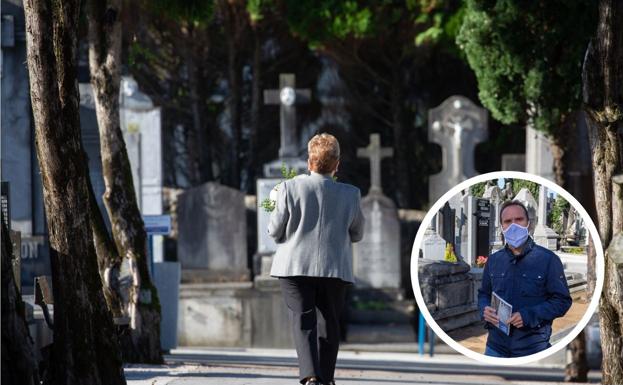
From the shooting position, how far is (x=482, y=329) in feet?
23.7

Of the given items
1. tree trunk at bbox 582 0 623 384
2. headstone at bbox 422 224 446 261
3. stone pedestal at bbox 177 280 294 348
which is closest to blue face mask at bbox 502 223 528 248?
headstone at bbox 422 224 446 261

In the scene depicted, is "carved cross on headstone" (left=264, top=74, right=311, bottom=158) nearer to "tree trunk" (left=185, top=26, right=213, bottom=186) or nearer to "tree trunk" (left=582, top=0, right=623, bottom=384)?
"tree trunk" (left=185, top=26, right=213, bottom=186)

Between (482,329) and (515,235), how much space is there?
0.59m

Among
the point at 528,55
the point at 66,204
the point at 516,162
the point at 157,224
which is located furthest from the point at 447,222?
the point at 516,162

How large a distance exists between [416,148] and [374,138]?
4.09 metres

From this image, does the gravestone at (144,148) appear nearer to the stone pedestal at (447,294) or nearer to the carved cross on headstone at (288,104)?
the carved cross on headstone at (288,104)

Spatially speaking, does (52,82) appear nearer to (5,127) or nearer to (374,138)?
(5,127)

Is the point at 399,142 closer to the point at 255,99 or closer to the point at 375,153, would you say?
the point at 255,99

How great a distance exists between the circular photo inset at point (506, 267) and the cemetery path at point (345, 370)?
7.41 feet

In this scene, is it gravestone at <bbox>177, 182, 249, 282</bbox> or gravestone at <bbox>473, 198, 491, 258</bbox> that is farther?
gravestone at <bbox>177, 182, 249, 282</bbox>

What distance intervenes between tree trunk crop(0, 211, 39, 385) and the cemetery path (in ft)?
7.01

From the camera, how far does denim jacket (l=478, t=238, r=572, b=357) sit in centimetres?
705

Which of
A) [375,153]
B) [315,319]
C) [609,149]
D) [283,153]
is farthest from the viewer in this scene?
[375,153]

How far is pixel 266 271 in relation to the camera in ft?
69.3
